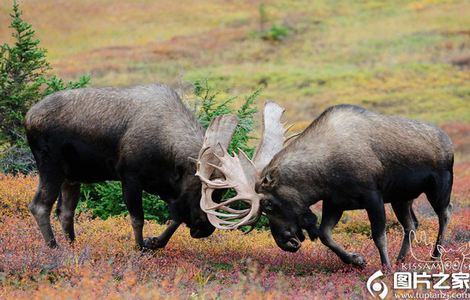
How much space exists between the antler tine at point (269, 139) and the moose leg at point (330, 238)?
3.41ft

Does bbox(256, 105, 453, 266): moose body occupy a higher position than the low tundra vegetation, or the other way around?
bbox(256, 105, 453, 266): moose body

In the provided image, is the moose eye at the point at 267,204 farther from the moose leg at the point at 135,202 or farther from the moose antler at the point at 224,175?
the moose leg at the point at 135,202

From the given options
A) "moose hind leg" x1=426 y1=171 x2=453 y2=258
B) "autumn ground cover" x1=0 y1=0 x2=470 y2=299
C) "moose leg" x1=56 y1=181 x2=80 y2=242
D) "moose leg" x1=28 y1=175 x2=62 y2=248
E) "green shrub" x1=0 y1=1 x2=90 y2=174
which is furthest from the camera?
"green shrub" x1=0 y1=1 x2=90 y2=174

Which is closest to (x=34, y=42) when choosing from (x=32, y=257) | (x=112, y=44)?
(x=32, y=257)

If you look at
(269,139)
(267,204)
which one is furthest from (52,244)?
(269,139)

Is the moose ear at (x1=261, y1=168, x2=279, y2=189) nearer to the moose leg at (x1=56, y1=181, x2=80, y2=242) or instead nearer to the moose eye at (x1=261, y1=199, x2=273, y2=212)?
the moose eye at (x1=261, y1=199, x2=273, y2=212)

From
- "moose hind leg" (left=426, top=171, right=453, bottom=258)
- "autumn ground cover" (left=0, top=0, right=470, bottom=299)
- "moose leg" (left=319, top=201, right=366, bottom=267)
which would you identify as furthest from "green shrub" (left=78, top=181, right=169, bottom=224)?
"moose hind leg" (left=426, top=171, right=453, bottom=258)

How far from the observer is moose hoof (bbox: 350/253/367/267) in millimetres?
9676

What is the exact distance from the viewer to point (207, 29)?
70812 millimetres

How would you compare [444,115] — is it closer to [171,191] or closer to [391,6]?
[171,191]

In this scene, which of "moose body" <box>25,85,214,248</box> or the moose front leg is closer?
"moose body" <box>25,85,214,248</box>

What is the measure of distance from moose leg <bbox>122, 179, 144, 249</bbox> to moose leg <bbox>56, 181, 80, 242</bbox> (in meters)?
1.16

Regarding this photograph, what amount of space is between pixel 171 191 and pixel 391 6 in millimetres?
71661

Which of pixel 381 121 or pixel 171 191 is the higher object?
pixel 381 121
